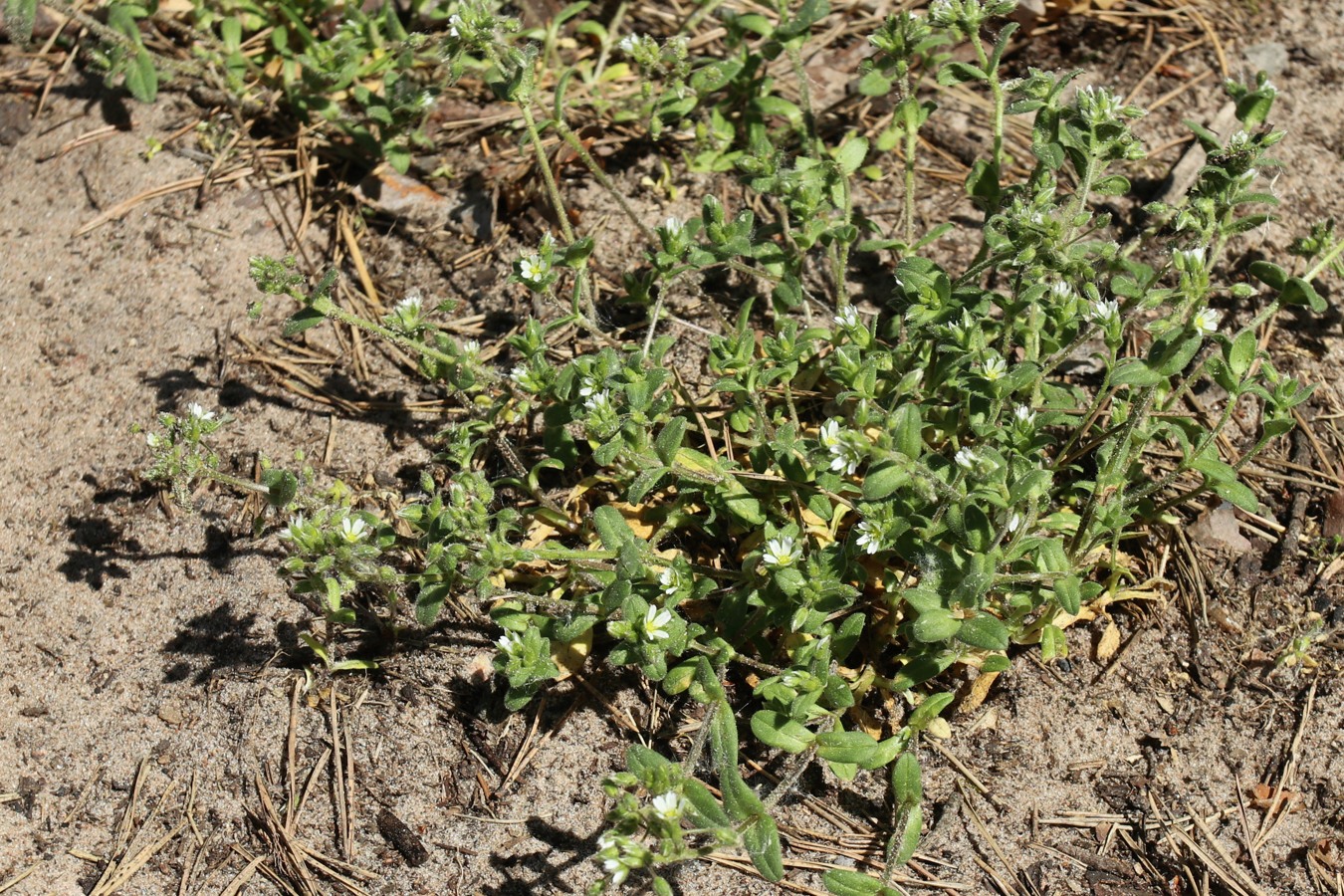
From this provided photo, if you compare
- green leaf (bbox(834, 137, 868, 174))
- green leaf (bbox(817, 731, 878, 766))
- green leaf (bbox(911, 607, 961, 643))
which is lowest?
green leaf (bbox(817, 731, 878, 766))

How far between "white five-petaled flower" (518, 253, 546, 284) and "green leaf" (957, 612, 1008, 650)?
1585 millimetres

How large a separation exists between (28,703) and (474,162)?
262 centimetres

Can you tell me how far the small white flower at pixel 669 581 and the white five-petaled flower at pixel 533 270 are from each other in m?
0.98

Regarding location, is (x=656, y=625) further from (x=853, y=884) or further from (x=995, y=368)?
(x=995, y=368)

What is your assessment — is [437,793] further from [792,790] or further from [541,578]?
[792,790]

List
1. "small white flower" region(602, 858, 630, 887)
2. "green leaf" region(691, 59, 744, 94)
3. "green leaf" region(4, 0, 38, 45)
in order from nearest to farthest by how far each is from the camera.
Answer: "small white flower" region(602, 858, 630, 887) → "green leaf" region(691, 59, 744, 94) → "green leaf" region(4, 0, 38, 45)

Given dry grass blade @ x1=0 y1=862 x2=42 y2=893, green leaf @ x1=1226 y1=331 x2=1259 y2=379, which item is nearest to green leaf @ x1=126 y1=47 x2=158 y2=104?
dry grass blade @ x1=0 y1=862 x2=42 y2=893

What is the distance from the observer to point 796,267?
3848 mm

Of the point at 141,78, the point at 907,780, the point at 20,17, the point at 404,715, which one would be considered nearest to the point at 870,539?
the point at 907,780

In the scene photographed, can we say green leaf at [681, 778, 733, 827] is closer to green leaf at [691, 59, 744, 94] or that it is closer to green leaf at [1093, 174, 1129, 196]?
green leaf at [1093, 174, 1129, 196]

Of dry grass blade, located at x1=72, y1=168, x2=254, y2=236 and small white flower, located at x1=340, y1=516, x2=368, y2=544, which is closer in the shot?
small white flower, located at x1=340, y1=516, x2=368, y2=544

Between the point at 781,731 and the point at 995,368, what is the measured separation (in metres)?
1.13

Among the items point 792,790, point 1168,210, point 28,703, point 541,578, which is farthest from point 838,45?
point 28,703

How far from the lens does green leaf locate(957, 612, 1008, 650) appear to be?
2787 millimetres
